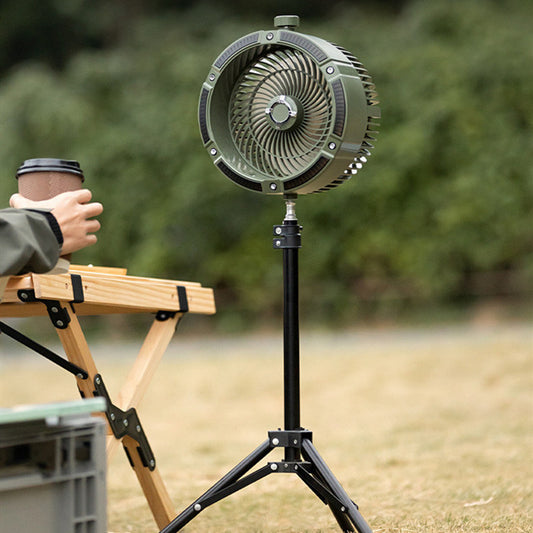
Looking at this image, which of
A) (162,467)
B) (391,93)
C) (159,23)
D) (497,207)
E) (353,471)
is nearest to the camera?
(353,471)

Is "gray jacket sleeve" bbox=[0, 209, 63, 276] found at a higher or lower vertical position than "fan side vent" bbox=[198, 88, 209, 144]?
lower

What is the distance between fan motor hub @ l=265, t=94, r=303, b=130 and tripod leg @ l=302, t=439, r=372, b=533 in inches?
43.4

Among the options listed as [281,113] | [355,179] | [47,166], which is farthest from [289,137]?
[355,179]

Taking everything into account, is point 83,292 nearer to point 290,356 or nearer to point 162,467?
point 290,356

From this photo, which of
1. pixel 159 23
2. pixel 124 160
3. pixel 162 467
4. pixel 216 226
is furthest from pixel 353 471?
pixel 159 23

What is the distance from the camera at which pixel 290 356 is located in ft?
11.0

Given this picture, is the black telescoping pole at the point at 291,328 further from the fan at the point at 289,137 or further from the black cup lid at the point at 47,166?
the black cup lid at the point at 47,166

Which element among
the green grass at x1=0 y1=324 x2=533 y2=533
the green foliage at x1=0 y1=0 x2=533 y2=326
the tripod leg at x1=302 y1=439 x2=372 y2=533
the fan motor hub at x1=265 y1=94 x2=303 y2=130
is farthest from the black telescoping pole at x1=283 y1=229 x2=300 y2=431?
the green foliage at x1=0 y1=0 x2=533 y2=326

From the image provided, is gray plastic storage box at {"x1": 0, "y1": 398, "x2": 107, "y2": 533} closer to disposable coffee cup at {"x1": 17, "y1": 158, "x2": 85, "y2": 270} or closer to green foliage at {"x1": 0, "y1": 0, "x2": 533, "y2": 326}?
disposable coffee cup at {"x1": 17, "y1": 158, "x2": 85, "y2": 270}

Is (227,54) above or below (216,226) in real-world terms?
below

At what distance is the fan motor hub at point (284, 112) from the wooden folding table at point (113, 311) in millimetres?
758

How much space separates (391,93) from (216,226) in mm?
3730

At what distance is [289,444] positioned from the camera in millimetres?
3305

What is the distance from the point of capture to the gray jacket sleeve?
244 centimetres
